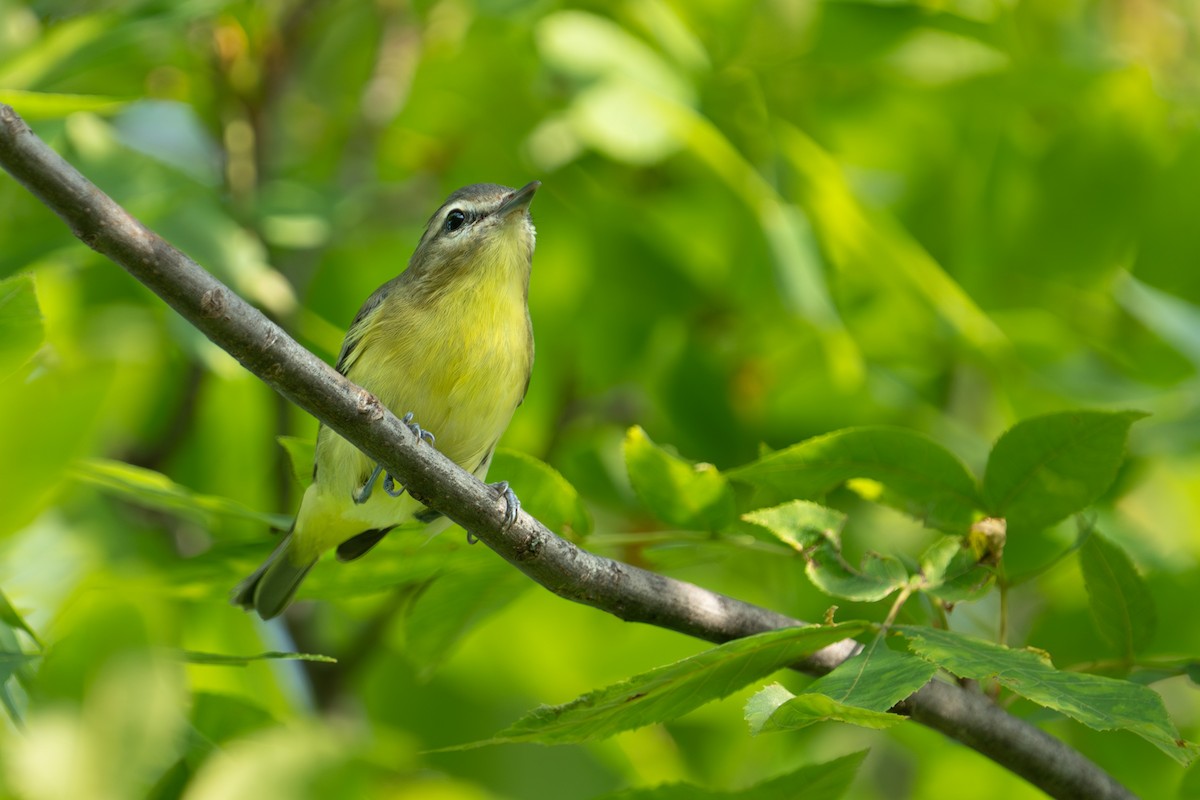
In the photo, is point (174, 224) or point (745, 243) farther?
point (745, 243)

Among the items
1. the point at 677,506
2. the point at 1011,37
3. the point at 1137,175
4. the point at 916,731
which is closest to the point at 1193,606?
the point at 916,731

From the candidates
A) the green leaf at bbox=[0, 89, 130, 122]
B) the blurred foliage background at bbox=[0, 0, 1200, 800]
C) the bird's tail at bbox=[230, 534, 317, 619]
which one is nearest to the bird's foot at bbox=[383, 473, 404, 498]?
the bird's tail at bbox=[230, 534, 317, 619]

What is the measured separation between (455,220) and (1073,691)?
275cm

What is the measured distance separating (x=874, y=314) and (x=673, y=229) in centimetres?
72

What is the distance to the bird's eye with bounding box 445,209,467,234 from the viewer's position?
4098 millimetres

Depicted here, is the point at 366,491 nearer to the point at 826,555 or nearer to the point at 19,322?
the point at 826,555

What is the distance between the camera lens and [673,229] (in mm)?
4199

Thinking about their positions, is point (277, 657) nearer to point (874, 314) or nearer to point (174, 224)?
point (174, 224)

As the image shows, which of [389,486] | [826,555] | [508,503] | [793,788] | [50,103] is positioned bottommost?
[389,486]

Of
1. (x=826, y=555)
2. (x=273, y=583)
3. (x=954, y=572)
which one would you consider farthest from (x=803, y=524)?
(x=273, y=583)

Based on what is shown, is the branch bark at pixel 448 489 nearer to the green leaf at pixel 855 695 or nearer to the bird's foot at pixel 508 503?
the bird's foot at pixel 508 503

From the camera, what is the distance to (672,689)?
2.00 meters

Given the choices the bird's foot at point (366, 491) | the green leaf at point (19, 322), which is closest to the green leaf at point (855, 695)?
the green leaf at point (19, 322)

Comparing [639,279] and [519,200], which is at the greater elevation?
[519,200]
